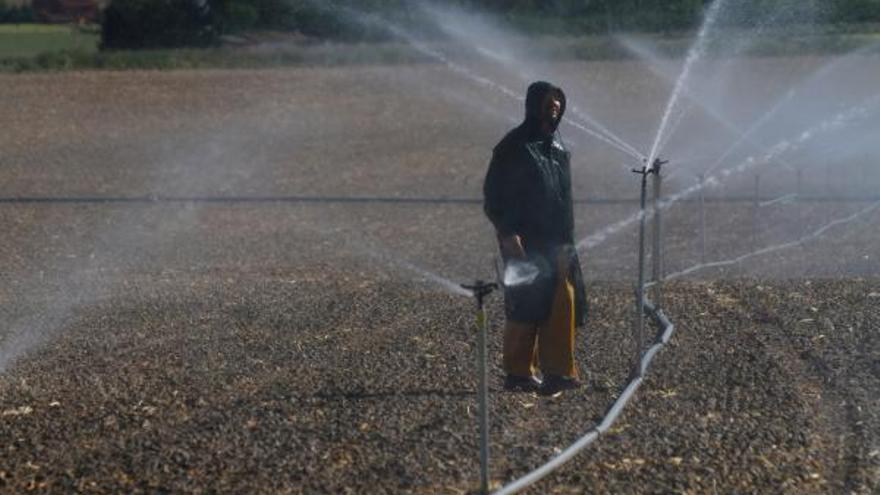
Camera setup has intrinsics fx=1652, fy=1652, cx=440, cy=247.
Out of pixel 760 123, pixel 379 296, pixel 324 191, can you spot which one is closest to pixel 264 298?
pixel 379 296

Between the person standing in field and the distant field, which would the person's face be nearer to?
the person standing in field

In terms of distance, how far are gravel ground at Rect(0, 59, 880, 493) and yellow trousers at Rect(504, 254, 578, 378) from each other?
17cm

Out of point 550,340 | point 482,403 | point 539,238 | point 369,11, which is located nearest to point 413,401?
point 550,340

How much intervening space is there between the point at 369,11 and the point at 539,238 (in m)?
16.5

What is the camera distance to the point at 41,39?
36719mm

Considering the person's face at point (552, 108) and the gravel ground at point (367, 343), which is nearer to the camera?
the gravel ground at point (367, 343)

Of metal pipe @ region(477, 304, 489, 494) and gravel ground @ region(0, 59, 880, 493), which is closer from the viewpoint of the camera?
metal pipe @ region(477, 304, 489, 494)

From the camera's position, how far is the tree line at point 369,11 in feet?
80.8

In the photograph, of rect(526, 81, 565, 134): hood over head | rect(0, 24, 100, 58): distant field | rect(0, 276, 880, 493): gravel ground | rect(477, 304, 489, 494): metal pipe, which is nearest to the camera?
rect(477, 304, 489, 494): metal pipe

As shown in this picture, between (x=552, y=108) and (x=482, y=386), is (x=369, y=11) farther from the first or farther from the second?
(x=482, y=386)

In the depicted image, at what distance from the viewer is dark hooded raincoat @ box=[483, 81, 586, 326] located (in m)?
8.19

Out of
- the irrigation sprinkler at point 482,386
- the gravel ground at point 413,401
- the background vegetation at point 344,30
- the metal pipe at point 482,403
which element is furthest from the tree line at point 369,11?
the metal pipe at point 482,403

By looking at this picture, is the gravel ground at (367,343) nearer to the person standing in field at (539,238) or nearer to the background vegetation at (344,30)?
the person standing in field at (539,238)

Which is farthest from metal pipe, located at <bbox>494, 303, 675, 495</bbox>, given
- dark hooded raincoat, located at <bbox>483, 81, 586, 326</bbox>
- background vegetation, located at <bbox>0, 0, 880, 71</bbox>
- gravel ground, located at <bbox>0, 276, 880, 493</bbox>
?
background vegetation, located at <bbox>0, 0, 880, 71</bbox>
